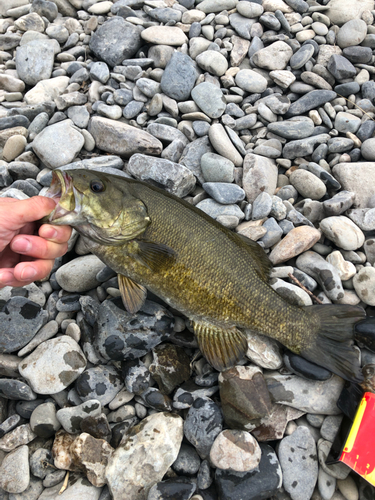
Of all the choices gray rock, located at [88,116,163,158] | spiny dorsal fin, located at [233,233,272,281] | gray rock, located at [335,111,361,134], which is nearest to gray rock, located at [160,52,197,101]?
gray rock, located at [88,116,163,158]

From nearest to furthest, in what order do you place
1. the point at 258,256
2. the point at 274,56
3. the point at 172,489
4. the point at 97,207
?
the point at 172,489 → the point at 97,207 → the point at 258,256 → the point at 274,56

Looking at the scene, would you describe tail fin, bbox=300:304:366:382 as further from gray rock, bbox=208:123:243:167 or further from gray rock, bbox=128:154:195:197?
gray rock, bbox=208:123:243:167

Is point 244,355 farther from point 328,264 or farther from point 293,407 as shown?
point 328,264

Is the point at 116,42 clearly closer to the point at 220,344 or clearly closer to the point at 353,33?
the point at 353,33

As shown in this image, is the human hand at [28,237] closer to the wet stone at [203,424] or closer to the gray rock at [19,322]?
the gray rock at [19,322]

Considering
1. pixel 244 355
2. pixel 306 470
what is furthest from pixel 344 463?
pixel 244 355

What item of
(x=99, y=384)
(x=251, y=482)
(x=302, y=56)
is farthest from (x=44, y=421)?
(x=302, y=56)

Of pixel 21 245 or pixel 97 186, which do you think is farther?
pixel 97 186
